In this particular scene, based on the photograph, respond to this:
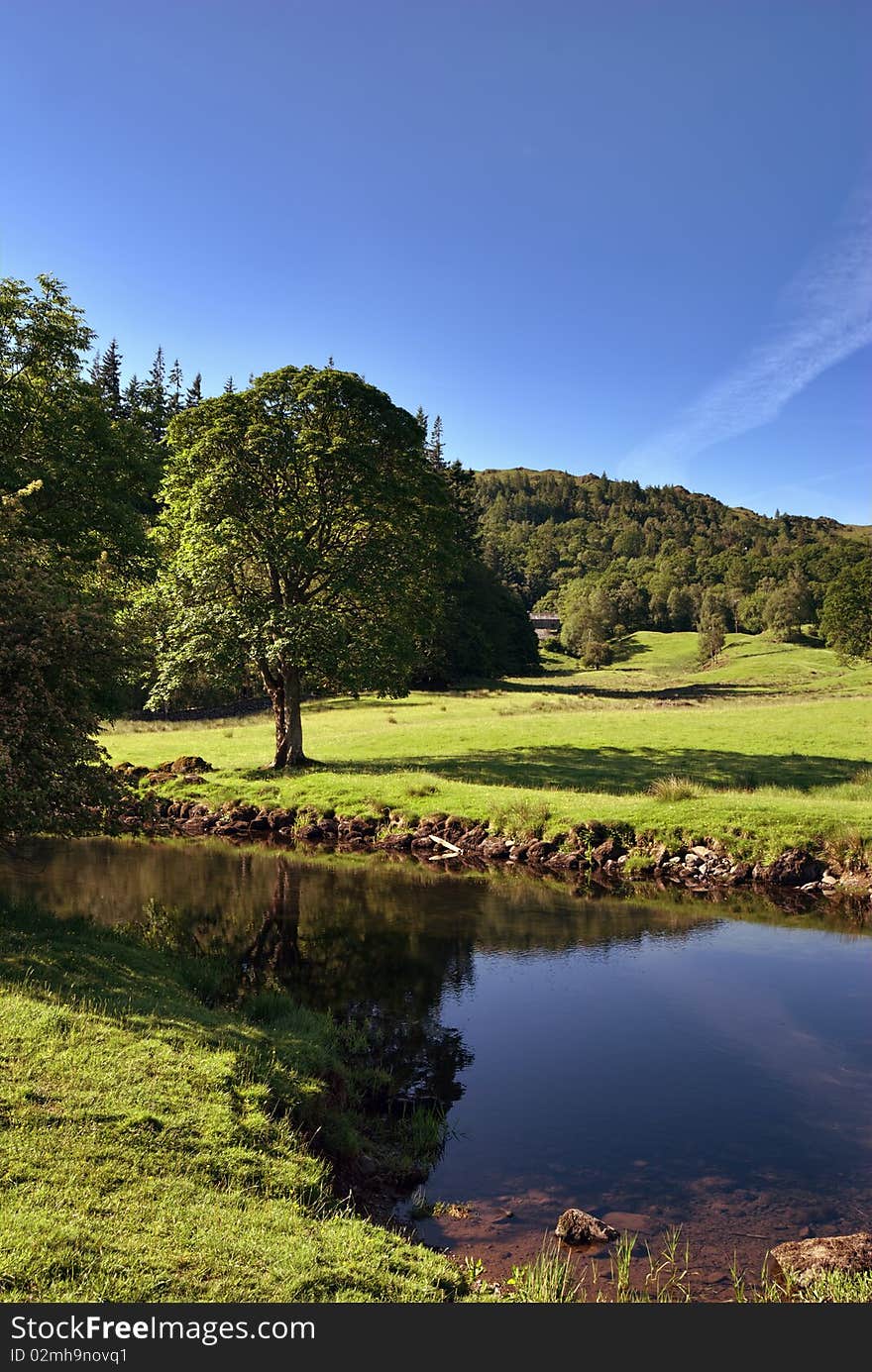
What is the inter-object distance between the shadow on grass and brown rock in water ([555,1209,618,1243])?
2417 centimetres

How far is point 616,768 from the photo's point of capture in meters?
37.0

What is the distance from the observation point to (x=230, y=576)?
37.5 metres

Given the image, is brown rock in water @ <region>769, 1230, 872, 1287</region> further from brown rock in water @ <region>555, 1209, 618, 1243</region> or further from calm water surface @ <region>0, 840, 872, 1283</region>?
brown rock in water @ <region>555, 1209, 618, 1243</region>

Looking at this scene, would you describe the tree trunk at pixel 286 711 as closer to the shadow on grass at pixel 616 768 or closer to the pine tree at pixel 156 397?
the shadow on grass at pixel 616 768

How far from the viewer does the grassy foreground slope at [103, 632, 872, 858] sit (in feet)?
92.2

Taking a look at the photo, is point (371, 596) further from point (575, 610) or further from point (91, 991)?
point (575, 610)

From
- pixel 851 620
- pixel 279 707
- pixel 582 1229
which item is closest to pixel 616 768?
pixel 279 707

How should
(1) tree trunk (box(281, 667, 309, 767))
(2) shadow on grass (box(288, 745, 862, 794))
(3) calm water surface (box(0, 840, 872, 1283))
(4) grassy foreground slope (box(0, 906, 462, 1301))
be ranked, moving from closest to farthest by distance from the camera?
(4) grassy foreground slope (box(0, 906, 462, 1301)), (3) calm water surface (box(0, 840, 872, 1283)), (2) shadow on grass (box(288, 745, 862, 794)), (1) tree trunk (box(281, 667, 309, 767))

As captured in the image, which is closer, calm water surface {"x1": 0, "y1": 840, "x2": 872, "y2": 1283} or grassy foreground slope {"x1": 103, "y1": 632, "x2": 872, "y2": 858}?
calm water surface {"x1": 0, "y1": 840, "x2": 872, "y2": 1283}

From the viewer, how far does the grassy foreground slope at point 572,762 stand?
92.2 feet

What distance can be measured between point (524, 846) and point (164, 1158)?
20824 millimetres

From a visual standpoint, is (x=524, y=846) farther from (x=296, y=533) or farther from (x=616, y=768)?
(x=296, y=533)

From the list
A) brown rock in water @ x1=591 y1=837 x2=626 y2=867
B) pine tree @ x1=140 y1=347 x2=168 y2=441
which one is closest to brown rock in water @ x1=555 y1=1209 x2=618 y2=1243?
brown rock in water @ x1=591 y1=837 x2=626 y2=867

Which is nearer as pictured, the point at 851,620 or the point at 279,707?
the point at 279,707
